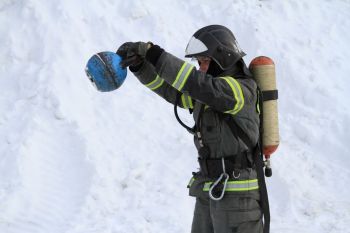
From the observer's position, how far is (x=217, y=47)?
3701 millimetres

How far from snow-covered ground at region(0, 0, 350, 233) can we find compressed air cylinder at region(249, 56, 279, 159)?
288 centimetres

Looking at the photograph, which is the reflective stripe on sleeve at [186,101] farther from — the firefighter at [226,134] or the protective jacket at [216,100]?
the firefighter at [226,134]

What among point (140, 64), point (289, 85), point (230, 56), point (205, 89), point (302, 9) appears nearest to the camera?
point (205, 89)

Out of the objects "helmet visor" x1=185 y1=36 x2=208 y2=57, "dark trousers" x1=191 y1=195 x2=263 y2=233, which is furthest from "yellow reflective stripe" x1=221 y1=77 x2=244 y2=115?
"dark trousers" x1=191 y1=195 x2=263 y2=233

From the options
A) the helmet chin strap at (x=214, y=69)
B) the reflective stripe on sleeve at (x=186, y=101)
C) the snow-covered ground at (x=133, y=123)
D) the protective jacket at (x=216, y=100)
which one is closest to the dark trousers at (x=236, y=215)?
the protective jacket at (x=216, y=100)

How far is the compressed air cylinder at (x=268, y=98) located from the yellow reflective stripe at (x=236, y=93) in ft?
1.51

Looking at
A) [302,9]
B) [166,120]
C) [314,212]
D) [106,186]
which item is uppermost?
[302,9]

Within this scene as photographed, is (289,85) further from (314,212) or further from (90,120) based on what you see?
→ (90,120)

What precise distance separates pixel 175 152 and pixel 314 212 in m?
2.37

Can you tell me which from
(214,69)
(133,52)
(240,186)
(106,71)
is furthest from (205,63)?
(240,186)

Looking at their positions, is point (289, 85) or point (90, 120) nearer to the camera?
point (90, 120)

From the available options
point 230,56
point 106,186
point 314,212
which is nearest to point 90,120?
point 106,186

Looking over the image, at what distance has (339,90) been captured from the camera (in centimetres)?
962

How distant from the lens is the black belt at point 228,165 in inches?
145
